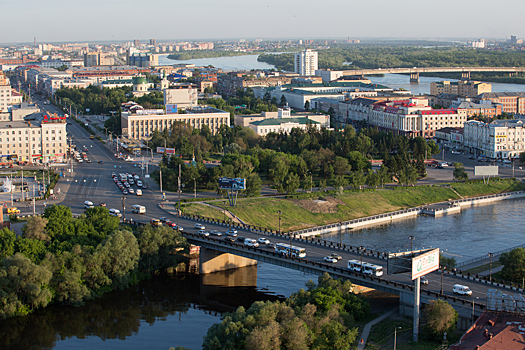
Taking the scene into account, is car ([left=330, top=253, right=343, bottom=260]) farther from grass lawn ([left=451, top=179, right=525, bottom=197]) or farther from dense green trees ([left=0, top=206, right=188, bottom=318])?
grass lawn ([left=451, top=179, right=525, bottom=197])

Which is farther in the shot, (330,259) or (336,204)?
(336,204)

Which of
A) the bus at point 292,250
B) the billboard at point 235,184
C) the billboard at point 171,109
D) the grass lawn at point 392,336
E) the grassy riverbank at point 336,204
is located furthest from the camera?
the billboard at point 171,109

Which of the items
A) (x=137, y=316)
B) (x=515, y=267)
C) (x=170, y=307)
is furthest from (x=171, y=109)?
(x=515, y=267)

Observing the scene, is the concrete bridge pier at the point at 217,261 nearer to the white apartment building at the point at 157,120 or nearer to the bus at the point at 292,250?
the bus at the point at 292,250

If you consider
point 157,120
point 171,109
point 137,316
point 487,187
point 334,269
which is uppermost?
point 171,109

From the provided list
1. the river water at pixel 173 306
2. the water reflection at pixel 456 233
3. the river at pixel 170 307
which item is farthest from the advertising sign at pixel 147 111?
the river at pixel 170 307

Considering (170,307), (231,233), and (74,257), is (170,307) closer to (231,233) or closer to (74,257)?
(74,257)

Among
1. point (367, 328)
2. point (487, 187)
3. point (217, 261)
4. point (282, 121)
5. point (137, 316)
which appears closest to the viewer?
point (367, 328)
